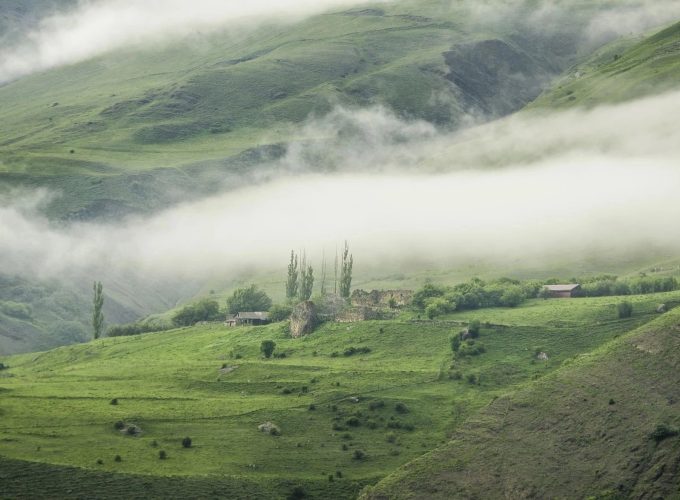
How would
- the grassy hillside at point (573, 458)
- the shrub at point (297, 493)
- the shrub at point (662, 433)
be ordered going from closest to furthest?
the grassy hillside at point (573, 458)
the shrub at point (662, 433)
the shrub at point (297, 493)

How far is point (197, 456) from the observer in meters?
196

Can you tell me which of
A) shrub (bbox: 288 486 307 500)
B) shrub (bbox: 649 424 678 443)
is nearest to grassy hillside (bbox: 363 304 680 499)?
shrub (bbox: 649 424 678 443)

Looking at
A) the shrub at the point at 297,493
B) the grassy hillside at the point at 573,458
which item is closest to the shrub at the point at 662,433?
the grassy hillside at the point at 573,458

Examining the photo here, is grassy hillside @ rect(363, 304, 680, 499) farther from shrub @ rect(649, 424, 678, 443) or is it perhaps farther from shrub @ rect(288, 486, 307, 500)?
shrub @ rect(288, 486, 307, 500)

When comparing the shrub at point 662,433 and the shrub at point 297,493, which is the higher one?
the shrub at point 662,433

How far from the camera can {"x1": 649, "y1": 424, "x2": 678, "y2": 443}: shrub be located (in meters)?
185

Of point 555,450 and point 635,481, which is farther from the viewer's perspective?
point 555,450

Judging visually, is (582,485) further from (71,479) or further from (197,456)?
(71,479)

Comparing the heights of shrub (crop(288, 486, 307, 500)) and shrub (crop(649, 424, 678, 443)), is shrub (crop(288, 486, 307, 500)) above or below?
below

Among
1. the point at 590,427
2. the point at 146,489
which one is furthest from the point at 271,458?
the point at 590,427

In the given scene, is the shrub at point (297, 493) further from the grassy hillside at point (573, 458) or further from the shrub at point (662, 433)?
the shrub at point (662, 433)

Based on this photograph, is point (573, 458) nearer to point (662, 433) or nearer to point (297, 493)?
point (662, 433)

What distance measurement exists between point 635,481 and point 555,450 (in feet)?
51.6

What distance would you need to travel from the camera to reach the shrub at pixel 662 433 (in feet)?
607
